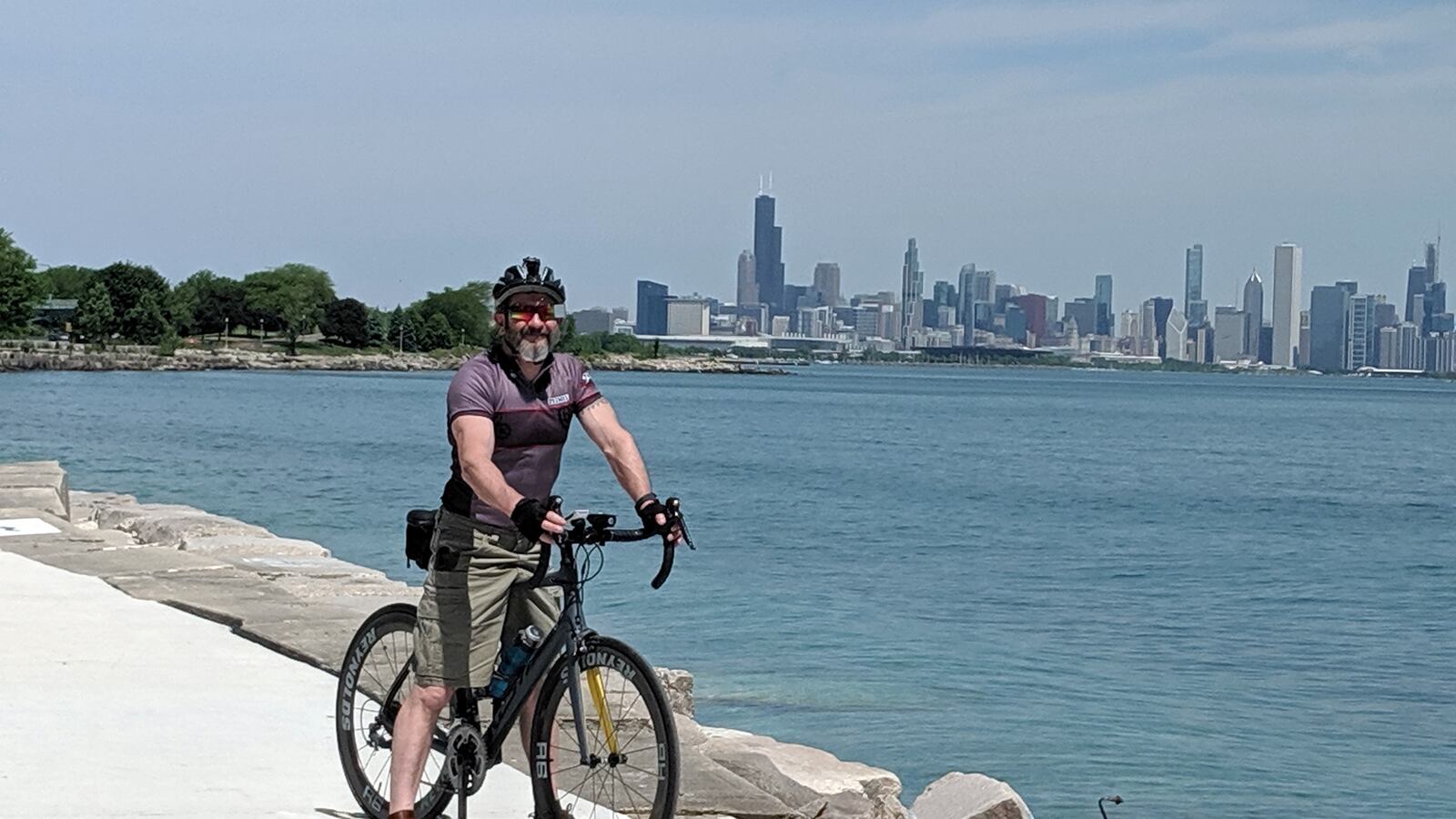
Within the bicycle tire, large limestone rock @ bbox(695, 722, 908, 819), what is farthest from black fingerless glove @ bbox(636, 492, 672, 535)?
large limestone rock @ bbox(695, 722, 908, 819)

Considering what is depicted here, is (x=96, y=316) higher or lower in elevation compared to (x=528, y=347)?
lower

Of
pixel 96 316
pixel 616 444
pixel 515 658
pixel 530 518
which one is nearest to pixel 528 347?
pixel 616 444

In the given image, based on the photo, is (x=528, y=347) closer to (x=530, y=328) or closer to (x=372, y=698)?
(x=530, y=328)

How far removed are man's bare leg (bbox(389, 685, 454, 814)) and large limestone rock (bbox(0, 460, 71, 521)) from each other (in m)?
11.8

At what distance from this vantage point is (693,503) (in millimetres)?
39781

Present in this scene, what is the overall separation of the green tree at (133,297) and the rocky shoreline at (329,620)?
145 meters

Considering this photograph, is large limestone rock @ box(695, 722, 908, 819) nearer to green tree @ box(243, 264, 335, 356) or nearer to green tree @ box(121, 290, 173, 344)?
green tree @ box(121, 290, 173, 344)

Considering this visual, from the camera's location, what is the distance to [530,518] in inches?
193

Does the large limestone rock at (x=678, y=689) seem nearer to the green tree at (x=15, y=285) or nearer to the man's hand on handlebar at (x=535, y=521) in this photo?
the man's hand on handlebar at (x=535, y=521)

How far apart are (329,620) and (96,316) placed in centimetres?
15185

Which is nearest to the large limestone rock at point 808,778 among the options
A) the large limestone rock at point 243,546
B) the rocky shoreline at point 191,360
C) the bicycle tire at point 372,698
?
the bicycle tire at point 372,698

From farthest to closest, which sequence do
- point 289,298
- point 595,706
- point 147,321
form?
point 289,298, point 147,321, point 595,706

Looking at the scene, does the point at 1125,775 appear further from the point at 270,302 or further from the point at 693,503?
the point at 270,302

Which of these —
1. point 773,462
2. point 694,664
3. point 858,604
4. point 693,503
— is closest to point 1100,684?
point 694,664
